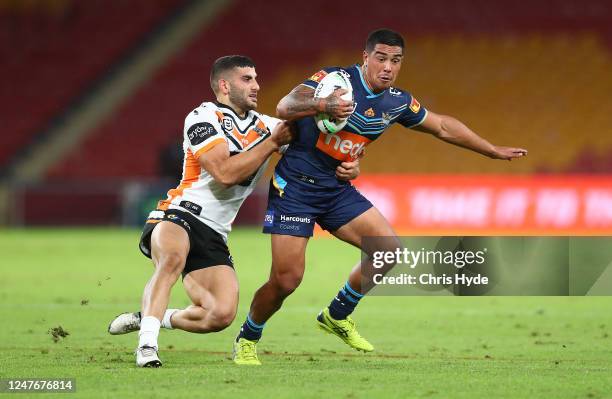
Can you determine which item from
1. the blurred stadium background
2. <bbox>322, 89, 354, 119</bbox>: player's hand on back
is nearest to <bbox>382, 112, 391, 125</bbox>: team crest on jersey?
<bbox>322, 89, 354, 119</bbox>: player's hand on back

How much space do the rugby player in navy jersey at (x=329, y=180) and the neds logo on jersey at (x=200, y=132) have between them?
598 millimetres

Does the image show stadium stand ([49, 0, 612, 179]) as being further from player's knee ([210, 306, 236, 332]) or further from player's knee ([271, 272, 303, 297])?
player's knee ([210, 306, 236, 332])

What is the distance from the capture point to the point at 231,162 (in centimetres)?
709

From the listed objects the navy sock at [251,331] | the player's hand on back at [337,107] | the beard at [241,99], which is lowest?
the navy sock at [251,331]

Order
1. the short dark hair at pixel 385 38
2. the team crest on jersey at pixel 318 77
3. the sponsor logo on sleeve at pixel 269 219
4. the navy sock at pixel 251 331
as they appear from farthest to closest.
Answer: the sponsor logo on sleeve at pixel 269 219
the navy sock at pixel 251 331
the short dark hair at pixel 385 38
the team crest on jersey at pixel 318 77

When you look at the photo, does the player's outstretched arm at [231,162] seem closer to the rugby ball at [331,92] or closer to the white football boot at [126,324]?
the rugby ball at [331,92]

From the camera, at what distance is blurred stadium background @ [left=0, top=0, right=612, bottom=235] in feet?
78.9

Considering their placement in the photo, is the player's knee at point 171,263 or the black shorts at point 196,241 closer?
the player's knee at point 171,263

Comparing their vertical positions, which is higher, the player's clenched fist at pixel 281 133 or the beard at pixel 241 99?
the beard at pixel 241 99

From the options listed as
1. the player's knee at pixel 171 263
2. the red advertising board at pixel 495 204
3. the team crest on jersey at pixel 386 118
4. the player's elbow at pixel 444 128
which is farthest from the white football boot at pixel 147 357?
the red advertising board at pixel 495 204

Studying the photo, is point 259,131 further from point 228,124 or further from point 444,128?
point 444,128

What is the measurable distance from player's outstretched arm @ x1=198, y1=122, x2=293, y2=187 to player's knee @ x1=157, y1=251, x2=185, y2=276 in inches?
22.0

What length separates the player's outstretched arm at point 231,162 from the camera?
7066 millimetres

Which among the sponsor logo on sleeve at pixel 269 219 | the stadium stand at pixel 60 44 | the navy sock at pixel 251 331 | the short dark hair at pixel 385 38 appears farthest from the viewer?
the stadium stand at pixel 60 44
